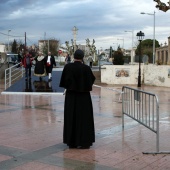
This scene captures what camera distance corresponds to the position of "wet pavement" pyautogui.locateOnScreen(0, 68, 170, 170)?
5.72m

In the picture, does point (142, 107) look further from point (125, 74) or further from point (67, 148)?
point (125, 74)

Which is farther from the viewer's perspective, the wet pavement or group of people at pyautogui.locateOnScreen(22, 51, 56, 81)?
group of people at pyautogui.locateOnScreen(22, 51, 56, 81)

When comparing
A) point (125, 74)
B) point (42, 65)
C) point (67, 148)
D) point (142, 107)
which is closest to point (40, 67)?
point (42, 65)

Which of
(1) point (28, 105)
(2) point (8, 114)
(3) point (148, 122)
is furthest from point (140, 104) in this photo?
(1) point (28, 105)

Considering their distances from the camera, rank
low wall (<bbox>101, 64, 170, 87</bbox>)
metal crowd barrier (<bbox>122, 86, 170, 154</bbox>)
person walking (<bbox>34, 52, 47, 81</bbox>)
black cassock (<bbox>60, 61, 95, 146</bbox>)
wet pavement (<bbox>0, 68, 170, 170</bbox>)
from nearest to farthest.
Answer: wet pavement (<bbox>0, 68, 170, 170</bbox>), black cassock (<bbox>60, 61, 95, 146</bbox>), metal crowd barrier (<bbox>122, 86, 170, 154</bbox>), person walking (<bbox>34, 52, 47, 81</bbox>), low wall (<bbox>101, 64, 170, 87</bbox>)

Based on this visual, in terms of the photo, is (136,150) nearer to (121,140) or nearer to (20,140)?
(121,140)

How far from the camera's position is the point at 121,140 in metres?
7.48

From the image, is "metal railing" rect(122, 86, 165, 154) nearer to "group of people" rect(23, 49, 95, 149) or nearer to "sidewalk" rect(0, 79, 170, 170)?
"sidewalk" rect(0, 79, 170, 170)

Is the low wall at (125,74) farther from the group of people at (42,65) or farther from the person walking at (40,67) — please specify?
the person walking at (40,67)

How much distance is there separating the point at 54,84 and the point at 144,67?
9667 millimetres

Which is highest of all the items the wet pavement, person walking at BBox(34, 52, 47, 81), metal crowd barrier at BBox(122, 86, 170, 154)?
person walking at BBox(34, 52, 47, 81)

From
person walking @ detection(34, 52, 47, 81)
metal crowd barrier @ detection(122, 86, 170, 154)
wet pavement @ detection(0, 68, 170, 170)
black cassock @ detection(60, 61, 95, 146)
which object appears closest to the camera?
wet pavement @ detection(0, 68, 170, 170)

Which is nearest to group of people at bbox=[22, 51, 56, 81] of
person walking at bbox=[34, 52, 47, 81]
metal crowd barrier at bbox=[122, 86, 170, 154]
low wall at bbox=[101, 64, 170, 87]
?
person walking at bbox=[34, 52, 47, 81]

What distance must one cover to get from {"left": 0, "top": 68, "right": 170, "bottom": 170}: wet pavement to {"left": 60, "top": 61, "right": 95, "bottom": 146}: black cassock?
248 millimetres
